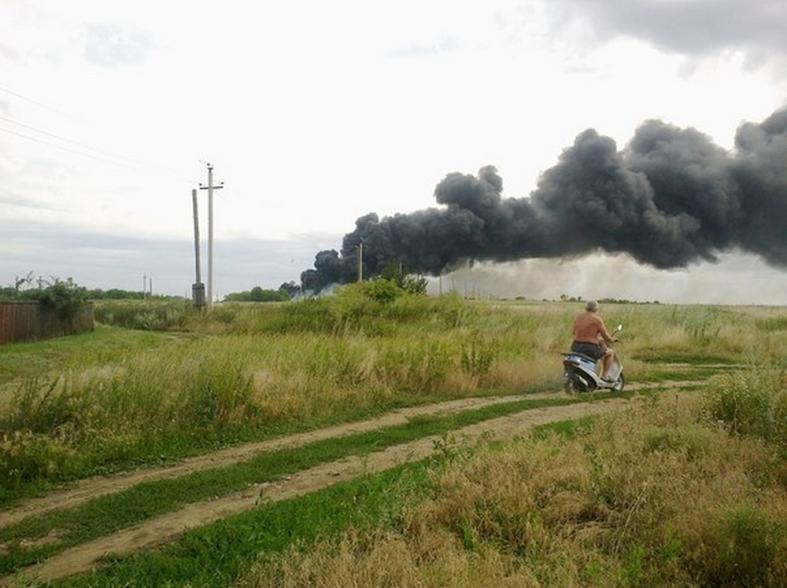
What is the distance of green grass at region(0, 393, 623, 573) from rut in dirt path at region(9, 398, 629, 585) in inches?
6.1

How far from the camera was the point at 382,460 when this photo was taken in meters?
8.97

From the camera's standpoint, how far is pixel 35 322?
30.3 m

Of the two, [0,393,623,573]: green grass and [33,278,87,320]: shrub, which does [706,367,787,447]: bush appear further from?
[33,278,87,320]: shrub

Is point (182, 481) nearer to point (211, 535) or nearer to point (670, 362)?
point (211, 535)

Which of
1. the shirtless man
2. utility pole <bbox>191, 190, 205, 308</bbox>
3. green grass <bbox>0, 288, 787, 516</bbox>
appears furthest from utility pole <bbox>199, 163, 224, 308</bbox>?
the shirtless man

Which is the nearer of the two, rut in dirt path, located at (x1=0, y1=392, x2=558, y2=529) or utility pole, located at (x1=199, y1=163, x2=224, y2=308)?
rut in dirt path, located at (x1=0, y1=392, x2=558, y2=529)

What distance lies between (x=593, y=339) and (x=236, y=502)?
10.1 metres

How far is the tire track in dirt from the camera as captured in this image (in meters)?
7.20

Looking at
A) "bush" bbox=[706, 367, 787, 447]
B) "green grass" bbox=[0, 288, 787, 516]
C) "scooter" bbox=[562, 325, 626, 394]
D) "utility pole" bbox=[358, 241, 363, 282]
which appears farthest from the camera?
"utility pole" bbox=[358, 241, 363, 282]

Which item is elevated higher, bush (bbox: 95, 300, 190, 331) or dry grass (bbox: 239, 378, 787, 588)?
bush (bbox: 95, 300, 190, 331)

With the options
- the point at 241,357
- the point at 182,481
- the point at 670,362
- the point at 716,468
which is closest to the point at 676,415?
the point at 716,468

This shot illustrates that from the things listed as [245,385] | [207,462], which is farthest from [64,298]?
[207,462]

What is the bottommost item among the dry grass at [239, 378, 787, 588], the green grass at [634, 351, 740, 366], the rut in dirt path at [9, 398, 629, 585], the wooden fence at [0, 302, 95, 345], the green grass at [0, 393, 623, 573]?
the green grass at [634, 351, 740, 366]

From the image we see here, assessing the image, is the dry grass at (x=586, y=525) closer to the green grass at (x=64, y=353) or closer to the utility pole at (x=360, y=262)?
the green grass at (x=64, y=353)
